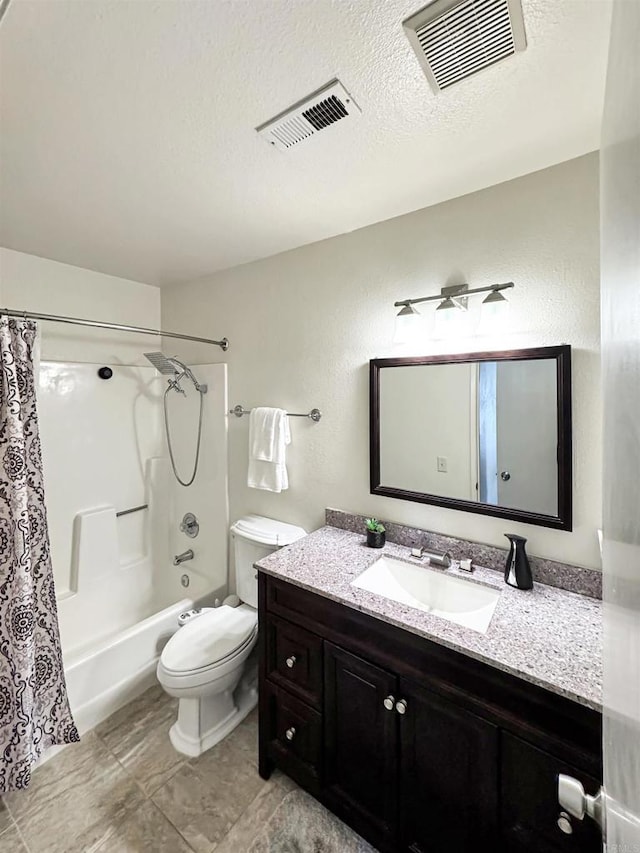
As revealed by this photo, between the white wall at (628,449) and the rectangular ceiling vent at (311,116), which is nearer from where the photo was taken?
the white wall at (628,449)

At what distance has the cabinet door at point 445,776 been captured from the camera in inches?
38.5

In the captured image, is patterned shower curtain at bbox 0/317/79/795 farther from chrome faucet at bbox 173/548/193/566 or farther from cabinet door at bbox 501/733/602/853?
cabinet door at bbox 501/733/602/853

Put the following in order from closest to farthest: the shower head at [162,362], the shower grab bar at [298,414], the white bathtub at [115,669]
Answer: the white bathtub at [115,669], the shower grab bar at [298,414], the shower head at [162,362]

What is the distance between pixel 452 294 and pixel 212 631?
1.95 metres

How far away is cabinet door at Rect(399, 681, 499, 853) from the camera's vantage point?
0.98 metres

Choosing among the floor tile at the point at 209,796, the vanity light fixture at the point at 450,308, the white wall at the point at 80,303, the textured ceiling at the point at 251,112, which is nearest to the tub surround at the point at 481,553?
the vanity light fixture at the point at 450,308

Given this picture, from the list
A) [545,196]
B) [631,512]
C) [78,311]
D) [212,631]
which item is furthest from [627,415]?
[78,311]

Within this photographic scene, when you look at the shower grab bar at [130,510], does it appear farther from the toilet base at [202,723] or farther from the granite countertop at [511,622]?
the granite countertop at [511,622]

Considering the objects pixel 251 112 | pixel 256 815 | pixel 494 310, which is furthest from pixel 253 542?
pixel 251 112

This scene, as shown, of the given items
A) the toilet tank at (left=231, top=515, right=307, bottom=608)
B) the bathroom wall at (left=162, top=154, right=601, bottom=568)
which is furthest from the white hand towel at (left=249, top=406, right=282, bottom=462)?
the toilet tank at (left=231, top=515, right=307, bottom=608)

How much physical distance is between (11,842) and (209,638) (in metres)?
0.88

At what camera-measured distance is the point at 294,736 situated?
1410mm

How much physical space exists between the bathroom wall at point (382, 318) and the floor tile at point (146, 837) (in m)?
1.26

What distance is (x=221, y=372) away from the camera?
2.31 meters
